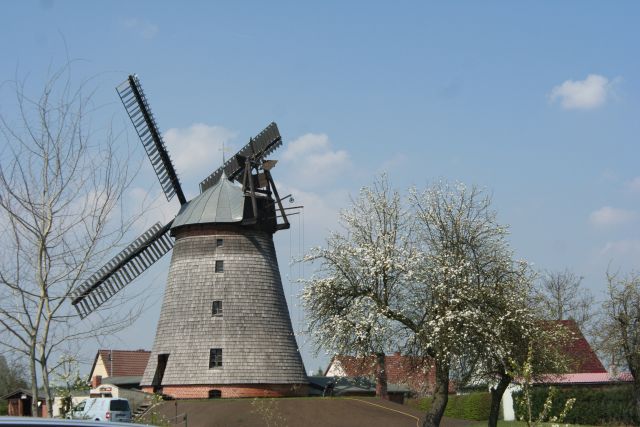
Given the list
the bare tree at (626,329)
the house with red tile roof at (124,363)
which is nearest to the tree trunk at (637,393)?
the bare tree at (626,329)

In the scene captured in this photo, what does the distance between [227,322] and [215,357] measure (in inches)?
71.3

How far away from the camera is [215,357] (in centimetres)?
4241

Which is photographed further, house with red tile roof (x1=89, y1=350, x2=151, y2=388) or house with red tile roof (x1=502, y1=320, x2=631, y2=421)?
house with red tile roof (x1=89, y1=350, x2=151, y2=388)

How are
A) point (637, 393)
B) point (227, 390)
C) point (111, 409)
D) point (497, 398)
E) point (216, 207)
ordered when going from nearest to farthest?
point (497, 398) < point (111, 409) < point (637, 393) < point (227, 390) < point (216, 207)

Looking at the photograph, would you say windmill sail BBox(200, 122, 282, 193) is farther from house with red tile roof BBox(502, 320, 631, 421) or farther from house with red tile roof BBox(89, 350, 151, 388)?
house with red tile roof BBox(89, 350, 151, 388)

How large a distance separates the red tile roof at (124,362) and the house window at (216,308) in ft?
112

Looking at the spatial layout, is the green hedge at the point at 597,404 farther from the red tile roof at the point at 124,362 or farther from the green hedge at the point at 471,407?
the red tile roof at the point at 124,362

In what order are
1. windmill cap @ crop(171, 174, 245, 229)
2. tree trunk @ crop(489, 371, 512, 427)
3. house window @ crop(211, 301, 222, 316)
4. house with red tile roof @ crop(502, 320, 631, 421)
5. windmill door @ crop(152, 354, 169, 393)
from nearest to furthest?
1. tree trunk @ crop(489, 371, 512, 427)
2. house window @ crop(211, 301, 222, 316)
3. windmill cap @ crop(171, 174, 245, 229)
4. windmill door @ crop(152, 354, 169, 393)
5. house with red tile roof @ crop(502, 320, 631, 421)

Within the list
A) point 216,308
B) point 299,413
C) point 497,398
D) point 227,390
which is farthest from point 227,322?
point 497,398

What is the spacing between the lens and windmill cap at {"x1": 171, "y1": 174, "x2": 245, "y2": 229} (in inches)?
1720

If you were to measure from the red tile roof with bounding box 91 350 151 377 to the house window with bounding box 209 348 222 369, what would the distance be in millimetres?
34041

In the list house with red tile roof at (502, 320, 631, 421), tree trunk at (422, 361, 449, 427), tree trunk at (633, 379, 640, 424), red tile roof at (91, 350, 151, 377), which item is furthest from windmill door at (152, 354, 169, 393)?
red tile roof at (91, 350, 151, 377)

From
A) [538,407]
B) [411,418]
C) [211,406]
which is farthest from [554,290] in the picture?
[211,406]

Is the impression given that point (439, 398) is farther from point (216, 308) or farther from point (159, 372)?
point (159, 372)
